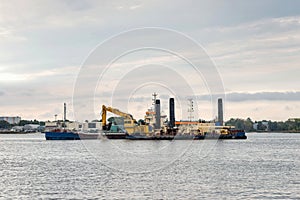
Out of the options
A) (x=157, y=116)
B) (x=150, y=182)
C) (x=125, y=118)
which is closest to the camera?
(x=150, y=182)

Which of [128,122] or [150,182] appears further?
[128,122]

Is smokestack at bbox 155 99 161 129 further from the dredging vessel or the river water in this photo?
the river water

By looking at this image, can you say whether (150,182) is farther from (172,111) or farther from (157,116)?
(157,116)

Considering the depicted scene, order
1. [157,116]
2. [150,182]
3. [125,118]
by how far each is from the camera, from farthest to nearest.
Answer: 1. [157,116]
2. [125,118]
3. [150,182]

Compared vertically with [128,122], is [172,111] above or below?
above

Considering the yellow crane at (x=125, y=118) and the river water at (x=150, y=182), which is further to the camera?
the yellow crane at (x=125, y=118)

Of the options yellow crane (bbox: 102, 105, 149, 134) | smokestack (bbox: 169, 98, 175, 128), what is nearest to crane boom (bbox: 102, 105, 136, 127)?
yellow crane (bbox: 102, 105, 149, 134)

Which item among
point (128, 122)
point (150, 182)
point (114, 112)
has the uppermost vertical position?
point (114, 112)

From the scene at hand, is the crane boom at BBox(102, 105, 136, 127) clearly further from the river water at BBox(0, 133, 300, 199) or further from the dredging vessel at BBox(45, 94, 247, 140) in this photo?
the river water at BBox(0, 133, 300, 199)

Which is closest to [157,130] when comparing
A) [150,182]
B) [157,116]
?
[157,116]

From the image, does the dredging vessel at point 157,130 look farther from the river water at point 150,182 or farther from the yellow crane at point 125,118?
the river water at point 150,182

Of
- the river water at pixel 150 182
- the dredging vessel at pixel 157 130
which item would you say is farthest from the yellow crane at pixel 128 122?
the river water at pixel 150 182

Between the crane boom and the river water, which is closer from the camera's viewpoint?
the river water

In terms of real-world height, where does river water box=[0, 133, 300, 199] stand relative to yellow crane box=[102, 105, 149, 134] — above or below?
below
